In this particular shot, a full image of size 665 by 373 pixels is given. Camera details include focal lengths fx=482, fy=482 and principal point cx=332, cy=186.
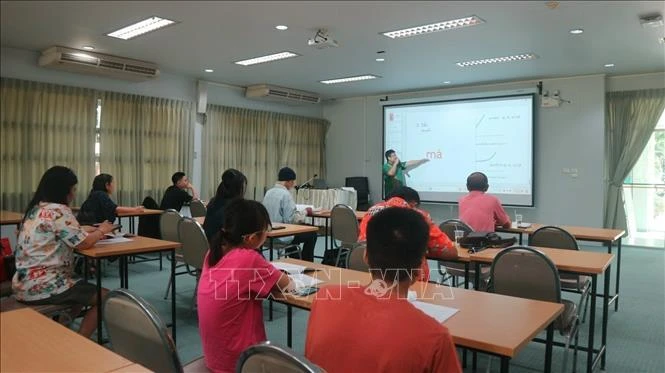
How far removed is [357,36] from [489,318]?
380 cm

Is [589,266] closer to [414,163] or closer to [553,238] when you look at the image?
[553,238]

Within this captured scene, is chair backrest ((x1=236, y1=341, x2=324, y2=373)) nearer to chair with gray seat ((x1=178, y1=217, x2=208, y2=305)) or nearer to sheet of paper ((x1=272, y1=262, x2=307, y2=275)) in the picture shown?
sheet of paper ((x1=272, y1=262, x2=307, y2=275))

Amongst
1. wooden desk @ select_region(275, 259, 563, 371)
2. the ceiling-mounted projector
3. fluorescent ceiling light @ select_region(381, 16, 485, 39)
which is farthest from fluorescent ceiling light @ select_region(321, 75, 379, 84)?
wooden desk @ select_region(275, 259, 563, 371)

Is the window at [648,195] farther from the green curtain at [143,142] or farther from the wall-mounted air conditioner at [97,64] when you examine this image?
the wall-mounted air conditioner at [97,64]

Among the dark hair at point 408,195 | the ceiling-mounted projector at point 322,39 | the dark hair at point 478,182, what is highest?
the ceiling-mounted projector at point 322,39

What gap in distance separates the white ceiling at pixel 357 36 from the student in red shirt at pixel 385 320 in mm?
3135

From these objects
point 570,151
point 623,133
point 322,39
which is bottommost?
point 570,151

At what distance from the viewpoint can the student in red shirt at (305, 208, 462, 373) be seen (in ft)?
3.60

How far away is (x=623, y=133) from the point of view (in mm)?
6988

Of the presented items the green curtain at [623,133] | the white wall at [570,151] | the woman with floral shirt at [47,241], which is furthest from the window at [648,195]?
the woman with floral shirt at [47,241]

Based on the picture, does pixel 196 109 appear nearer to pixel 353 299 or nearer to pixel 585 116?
pixel 585 116

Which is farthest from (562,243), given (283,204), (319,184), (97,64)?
(319,184)

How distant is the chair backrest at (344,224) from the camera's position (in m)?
4.93

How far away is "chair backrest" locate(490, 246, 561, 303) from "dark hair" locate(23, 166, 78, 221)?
233 cm
